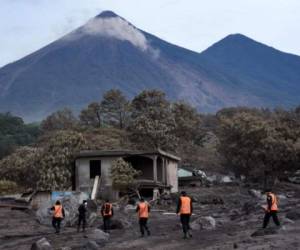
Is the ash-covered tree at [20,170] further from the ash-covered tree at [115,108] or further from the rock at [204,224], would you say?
the rock at [204,224]

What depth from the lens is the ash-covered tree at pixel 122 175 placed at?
46.2 metres

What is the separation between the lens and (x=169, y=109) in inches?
3041

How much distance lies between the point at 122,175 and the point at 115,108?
126ft

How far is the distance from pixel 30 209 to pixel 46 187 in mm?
6880

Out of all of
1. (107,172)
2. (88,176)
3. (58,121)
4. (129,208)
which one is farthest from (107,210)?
(58,121)

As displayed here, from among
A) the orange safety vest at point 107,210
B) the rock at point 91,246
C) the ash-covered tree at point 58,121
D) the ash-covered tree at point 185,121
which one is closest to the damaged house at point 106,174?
the orange safety vest at point 107,210

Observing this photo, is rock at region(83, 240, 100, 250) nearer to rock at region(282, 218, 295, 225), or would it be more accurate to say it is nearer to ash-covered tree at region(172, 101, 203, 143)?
rock at region(282, 218, 295, 225)

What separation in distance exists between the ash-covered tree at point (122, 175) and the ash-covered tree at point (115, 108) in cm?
3606

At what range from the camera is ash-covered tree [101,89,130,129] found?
83.8 m

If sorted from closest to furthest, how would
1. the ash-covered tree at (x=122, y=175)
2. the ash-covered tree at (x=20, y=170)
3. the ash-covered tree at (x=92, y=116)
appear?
the ash-covered tree at (x=122, y=175)
the ash-covered tree at (x=20, y=170)
the ash-covered tree at (x=92, y=116)

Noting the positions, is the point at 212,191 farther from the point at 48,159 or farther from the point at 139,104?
the point at 139,104

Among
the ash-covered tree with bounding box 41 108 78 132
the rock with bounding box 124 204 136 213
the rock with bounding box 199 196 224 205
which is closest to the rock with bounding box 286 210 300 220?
the rock with bounding box 124 204 136 213

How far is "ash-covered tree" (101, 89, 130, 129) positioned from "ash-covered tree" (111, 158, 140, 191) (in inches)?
1420

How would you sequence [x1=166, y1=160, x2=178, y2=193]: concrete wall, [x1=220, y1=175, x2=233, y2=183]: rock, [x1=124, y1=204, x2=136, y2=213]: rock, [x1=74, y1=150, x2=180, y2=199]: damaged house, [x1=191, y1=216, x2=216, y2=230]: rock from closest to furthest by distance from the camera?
[x1=191, y1=216, x2=216, y2=230]: rock
[x1=124, y1=204, x2=136, y2=213]: rock
[x1=74, y1=150, x2=180, y2=199]: damaged house
[x1=166, y1=160, x2=178, y2=193]: concrete wall
[x1=220, y1=175, x2=233, y2=183]: rock
